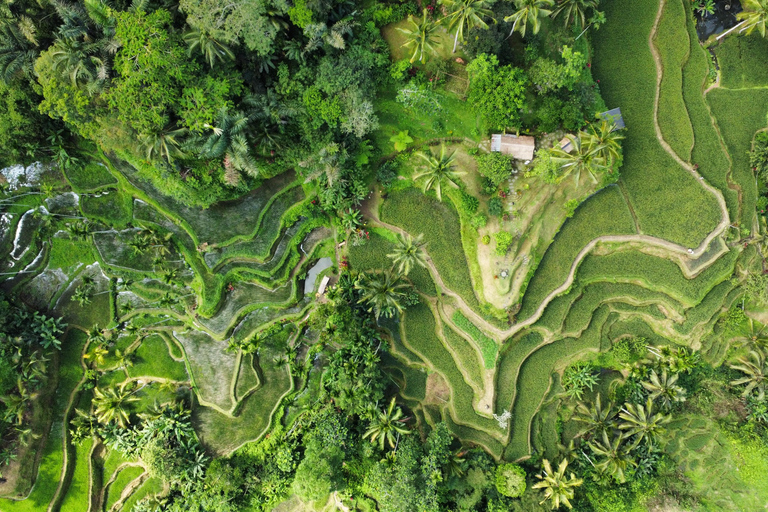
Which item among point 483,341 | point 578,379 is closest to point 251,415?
point 483,341

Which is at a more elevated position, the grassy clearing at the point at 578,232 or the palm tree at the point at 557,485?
the grassy clearing at the point at 578,232

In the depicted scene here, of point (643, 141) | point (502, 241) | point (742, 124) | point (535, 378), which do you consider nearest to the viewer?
point (502, 241)

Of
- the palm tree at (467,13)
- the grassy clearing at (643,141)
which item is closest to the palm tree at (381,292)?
the palm tree at (467,13)

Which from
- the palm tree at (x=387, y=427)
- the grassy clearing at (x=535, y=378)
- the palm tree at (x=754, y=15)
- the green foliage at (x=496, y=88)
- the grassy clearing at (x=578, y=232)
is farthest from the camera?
the grassy clearing at (x=535, y=378)

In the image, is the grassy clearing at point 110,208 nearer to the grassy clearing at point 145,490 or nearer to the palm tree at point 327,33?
the palm tree at point 327,33

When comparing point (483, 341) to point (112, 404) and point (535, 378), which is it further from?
point (112, 404)

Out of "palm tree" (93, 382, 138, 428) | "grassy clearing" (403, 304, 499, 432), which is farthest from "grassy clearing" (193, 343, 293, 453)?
"grassy clearing" (403, 304, 499, 432)
